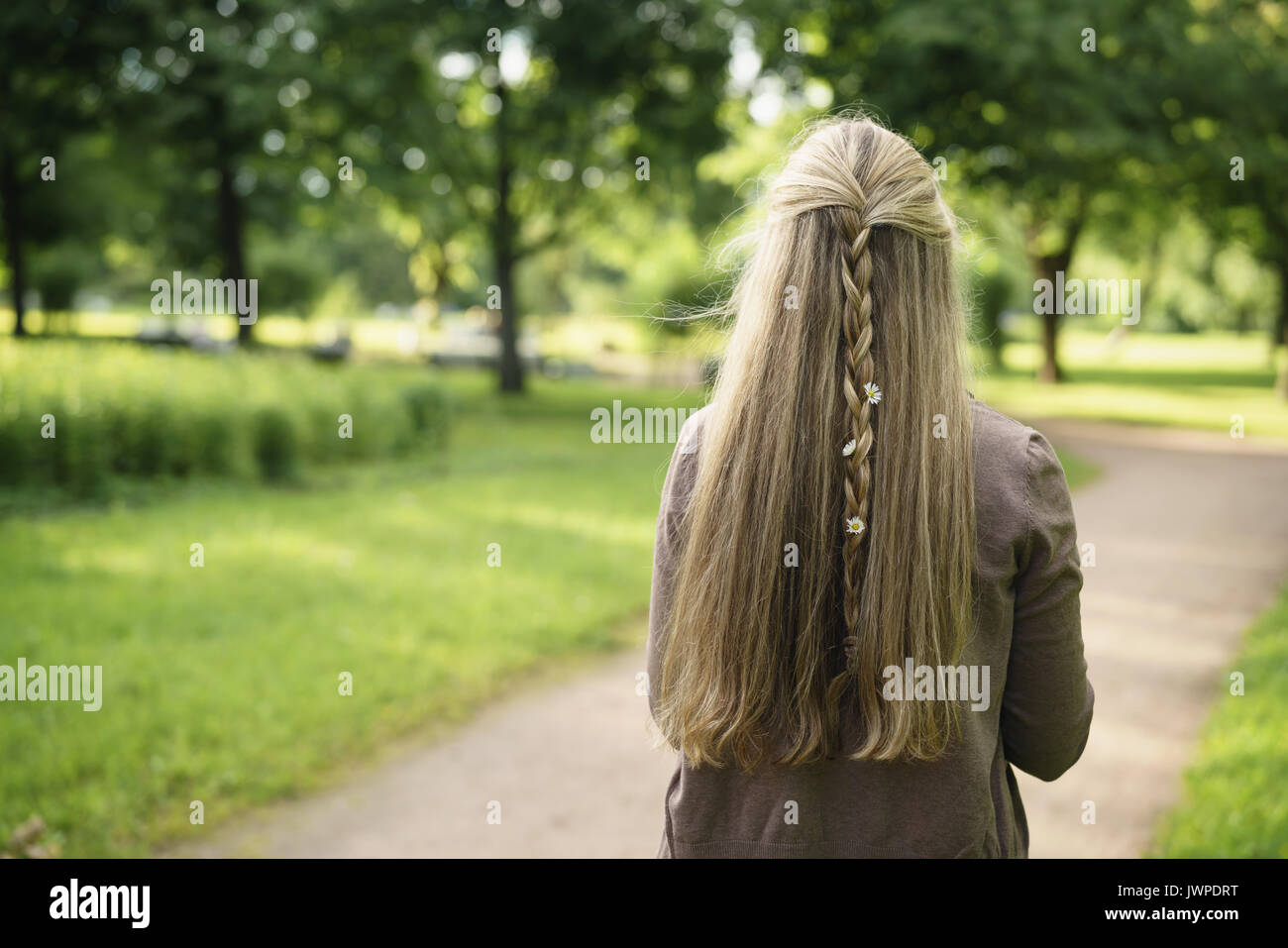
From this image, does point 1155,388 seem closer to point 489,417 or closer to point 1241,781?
point 489,417

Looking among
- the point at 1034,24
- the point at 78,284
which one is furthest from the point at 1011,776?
the point at 78,284

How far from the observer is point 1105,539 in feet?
32.7

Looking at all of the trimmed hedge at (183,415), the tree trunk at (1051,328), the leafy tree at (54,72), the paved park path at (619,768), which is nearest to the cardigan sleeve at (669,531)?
the paved park path at (619,768)

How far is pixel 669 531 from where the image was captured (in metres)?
1.77

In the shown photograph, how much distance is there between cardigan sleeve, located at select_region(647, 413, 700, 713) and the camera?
1.74 m

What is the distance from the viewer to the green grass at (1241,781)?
13.1 feet

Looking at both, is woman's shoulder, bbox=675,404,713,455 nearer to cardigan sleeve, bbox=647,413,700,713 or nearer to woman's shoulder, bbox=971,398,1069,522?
cardigan sleeve, bbox=647,413,700,713

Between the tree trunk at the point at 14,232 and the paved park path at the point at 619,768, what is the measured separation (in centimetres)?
2261

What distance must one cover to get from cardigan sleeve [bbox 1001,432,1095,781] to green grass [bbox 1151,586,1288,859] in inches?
108

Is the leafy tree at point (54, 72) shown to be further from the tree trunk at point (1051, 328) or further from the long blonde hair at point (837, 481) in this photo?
the tree trunk at point (1051, 328)

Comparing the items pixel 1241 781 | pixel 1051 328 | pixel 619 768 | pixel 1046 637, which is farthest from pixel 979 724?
pixel 1051 328

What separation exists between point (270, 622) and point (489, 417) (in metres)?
12.7

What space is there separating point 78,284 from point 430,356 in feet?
55.3
